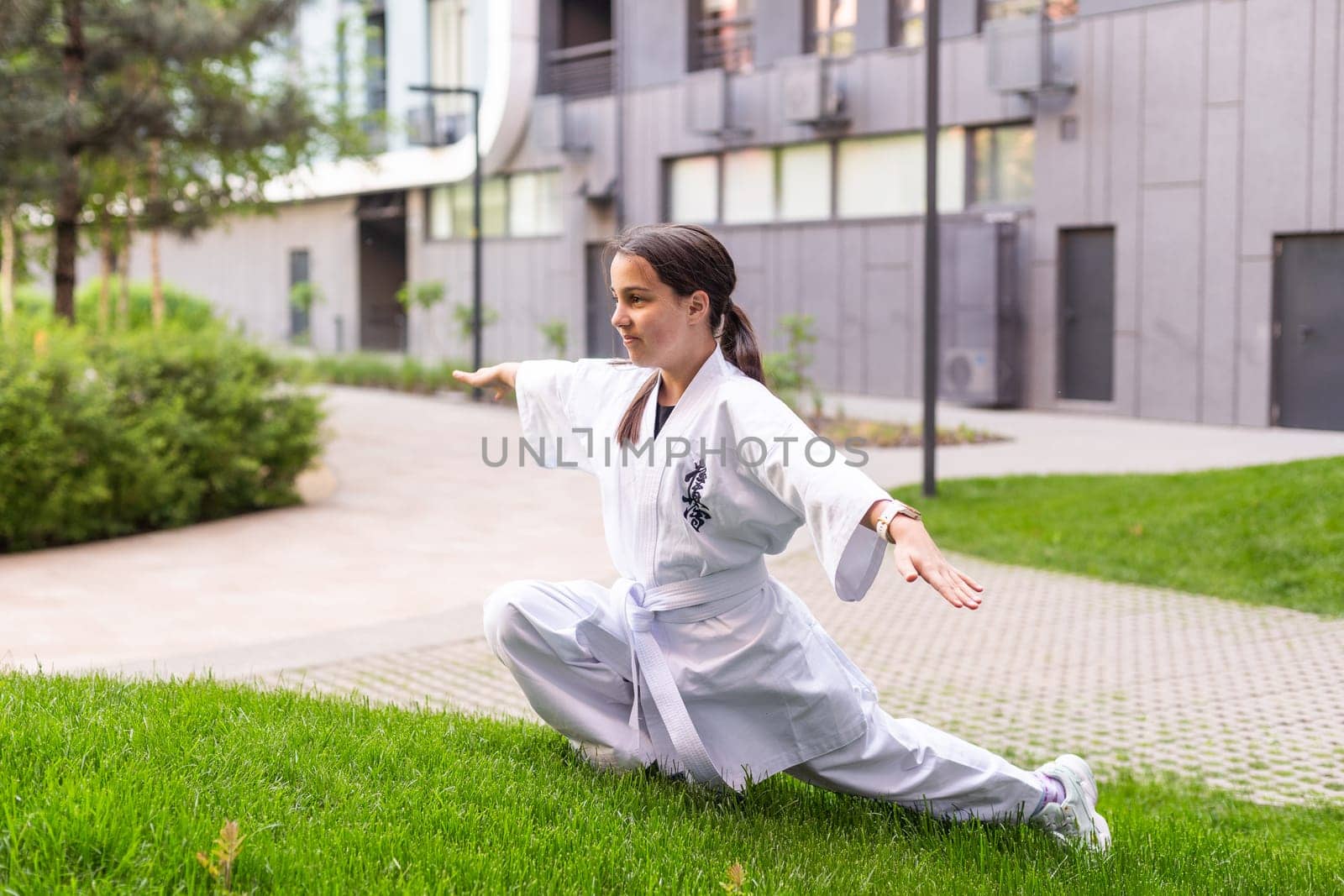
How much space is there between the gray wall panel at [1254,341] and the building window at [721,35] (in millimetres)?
10140

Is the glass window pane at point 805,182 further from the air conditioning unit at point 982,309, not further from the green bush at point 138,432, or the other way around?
the green bush at point 138,432

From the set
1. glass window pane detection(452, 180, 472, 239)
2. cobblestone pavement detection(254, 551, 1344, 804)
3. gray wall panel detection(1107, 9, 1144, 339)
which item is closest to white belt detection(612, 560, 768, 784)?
cobblestone pavement detection(254, 551, 1344, 804)

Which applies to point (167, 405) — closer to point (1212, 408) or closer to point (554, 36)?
point (1212, 408)

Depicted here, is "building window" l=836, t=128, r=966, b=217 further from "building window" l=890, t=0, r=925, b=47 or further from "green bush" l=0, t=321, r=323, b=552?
"green bush" l=0, t=321, r=323, b=552

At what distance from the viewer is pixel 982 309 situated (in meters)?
20.6

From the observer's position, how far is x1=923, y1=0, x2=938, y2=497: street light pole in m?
11.7

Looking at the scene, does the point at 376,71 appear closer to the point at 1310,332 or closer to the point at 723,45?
the point at 723,45

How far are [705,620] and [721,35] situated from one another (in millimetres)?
23304

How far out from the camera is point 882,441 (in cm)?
1661

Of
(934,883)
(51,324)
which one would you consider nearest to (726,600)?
(934,883)

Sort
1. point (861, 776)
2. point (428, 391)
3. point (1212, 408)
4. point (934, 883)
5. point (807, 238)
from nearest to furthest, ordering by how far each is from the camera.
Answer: point (934, 883) < point (861, 776) < point (1212, 408) < point (807, 238) < point (428, 391)

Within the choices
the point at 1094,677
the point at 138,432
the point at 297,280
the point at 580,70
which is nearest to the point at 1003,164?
the point at 580,70

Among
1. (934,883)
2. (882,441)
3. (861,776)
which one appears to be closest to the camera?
(934,883)

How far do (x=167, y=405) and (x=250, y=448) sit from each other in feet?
2.58
